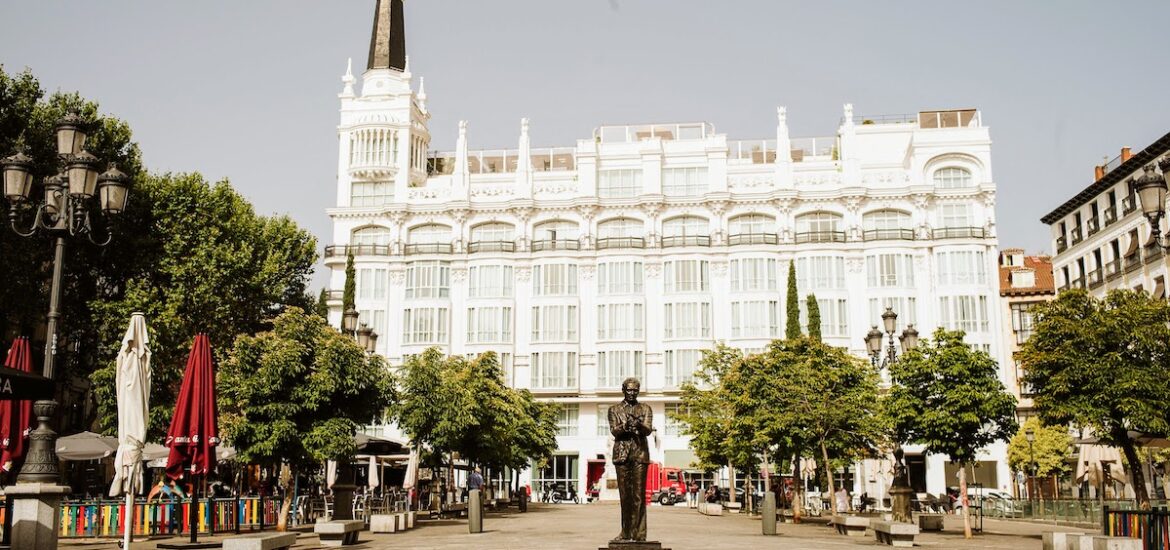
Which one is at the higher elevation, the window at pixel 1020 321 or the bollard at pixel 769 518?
the window at pixel 1020 321

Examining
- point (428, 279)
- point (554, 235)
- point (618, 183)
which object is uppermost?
point (618, 183)

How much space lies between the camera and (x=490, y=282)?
67375 mm

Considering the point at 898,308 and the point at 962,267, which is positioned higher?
the point at 962,267

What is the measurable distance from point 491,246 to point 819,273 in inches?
840

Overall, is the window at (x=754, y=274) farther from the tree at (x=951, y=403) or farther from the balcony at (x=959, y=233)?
the tree at (x=951, y=403)

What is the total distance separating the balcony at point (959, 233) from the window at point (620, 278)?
18.8 metres

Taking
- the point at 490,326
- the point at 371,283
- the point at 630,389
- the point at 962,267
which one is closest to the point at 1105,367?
the point at 630,389

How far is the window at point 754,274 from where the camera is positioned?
6512cm

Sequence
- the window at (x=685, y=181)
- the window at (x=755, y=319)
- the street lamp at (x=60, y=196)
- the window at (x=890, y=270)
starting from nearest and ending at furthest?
the street lamp at (x=60, y=196) → the window at (x=755, y=319) → the window at (x=890, y=270) → the window at (x=685, y=181)

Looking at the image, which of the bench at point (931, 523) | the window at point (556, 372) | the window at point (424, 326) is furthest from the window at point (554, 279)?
the bench at point (931, 523)

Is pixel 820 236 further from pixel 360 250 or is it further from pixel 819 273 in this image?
pixel 360 250

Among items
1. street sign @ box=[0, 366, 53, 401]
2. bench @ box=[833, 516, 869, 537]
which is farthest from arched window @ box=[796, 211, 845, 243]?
street sign @ box=[0, 366, 53, 401]

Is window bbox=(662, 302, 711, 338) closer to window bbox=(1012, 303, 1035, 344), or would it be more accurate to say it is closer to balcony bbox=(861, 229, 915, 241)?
balcony bbox=(861, 229, 915, 241)

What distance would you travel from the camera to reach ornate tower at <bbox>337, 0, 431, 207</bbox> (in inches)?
2744
